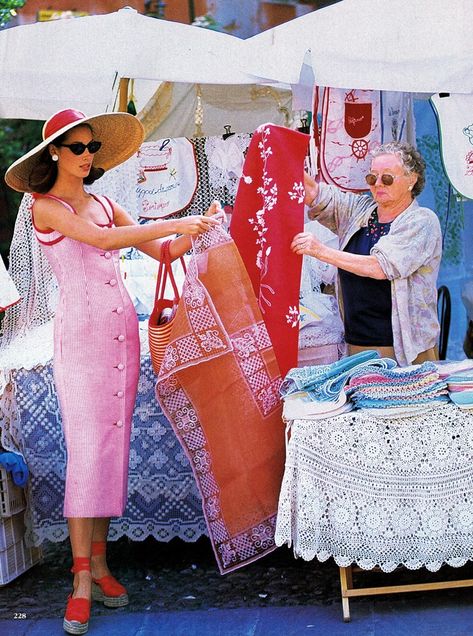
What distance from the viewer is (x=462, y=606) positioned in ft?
13.3

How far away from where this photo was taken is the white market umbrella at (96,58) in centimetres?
494

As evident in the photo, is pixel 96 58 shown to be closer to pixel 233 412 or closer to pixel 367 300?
pixel 367 300

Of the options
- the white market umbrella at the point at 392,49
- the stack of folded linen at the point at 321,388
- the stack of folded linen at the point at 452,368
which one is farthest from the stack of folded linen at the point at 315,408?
Answer: the white market umbrella at the point at 392,49

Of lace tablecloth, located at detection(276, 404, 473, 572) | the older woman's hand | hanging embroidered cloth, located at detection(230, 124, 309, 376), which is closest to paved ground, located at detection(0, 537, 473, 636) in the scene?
lace tablecloth, located at detection(276, 404, 473, 572)

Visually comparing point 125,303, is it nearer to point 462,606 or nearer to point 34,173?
point 34,173

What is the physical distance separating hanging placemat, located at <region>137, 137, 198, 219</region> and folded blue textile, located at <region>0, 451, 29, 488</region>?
1862mm

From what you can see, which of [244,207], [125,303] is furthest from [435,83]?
[125,303]

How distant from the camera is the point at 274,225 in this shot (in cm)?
434

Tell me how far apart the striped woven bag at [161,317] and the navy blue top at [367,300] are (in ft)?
2.74

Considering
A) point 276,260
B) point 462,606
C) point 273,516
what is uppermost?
point 276,260

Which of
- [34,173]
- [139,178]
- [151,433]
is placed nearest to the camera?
[34,173]

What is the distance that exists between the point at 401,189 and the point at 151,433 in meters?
1.64

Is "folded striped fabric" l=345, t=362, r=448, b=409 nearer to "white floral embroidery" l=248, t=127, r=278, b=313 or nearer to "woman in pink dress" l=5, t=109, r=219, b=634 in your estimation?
"white floral embroidery" l=248, t=127, r=278, b=313

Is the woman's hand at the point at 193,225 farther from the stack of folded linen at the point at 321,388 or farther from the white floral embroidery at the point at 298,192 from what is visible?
the stack of folded linen at the point at 321,388
